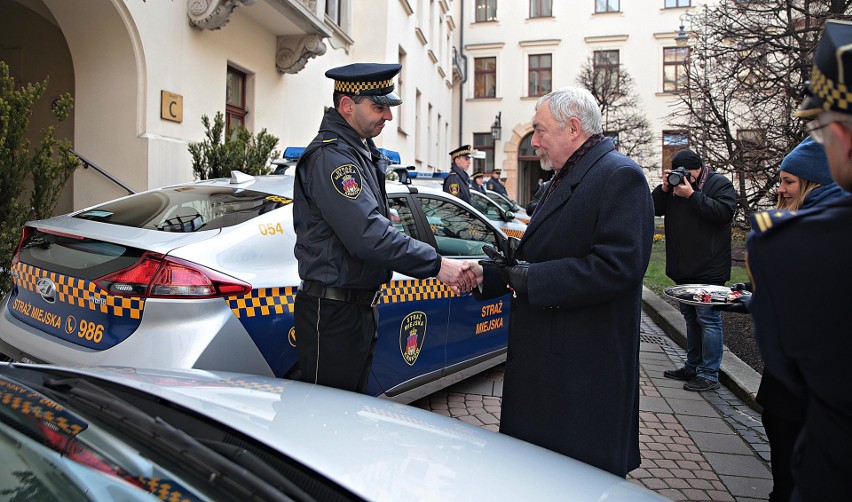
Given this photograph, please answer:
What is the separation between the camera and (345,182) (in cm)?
244

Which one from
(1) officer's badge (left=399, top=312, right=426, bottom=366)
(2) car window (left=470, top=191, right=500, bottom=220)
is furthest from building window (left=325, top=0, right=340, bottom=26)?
(1) officer's badge (left=399, top=312, right=426, bottom=366)

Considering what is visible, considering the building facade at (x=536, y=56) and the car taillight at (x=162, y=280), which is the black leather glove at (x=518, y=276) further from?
the building facade at (x=536, y=56)

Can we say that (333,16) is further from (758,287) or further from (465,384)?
(758,287)

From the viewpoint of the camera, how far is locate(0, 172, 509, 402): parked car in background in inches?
109

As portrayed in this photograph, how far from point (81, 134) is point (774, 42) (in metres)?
7.53

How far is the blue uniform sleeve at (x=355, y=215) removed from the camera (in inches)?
95.0

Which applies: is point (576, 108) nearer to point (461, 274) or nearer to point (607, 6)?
point (461, 274)

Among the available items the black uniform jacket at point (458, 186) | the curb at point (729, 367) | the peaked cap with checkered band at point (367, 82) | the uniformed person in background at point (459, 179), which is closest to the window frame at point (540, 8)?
the uniformed person in background at point (459, 179)

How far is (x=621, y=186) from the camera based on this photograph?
6.82 feet

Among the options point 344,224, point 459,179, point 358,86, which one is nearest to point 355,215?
point 344,224

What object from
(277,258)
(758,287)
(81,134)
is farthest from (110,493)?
(81,134)

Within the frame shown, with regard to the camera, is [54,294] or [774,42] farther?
[774,42]

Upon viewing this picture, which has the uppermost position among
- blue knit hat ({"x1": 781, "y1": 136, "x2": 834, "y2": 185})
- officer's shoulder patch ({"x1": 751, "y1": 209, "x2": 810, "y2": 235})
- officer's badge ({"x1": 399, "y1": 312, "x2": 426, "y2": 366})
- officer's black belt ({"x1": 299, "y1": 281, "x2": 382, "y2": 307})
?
blue knit hat ({"x1": 781, "y1": 136, "x2": 834, "y2": 185})

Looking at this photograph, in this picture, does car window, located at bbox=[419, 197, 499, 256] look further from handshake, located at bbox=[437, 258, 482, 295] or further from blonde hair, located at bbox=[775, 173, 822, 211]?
blonde hair, located at bbox=[775, 173, 822, 211]
